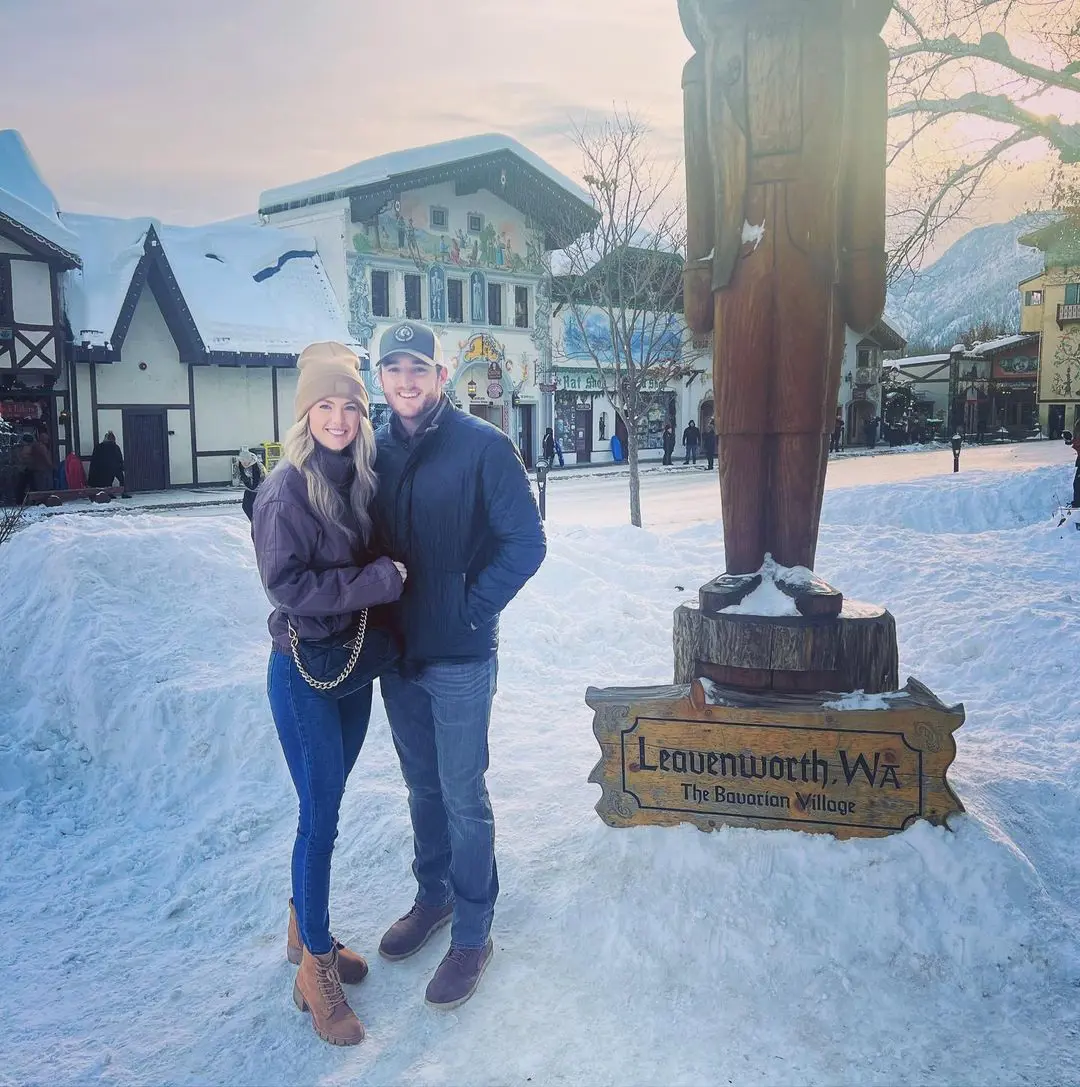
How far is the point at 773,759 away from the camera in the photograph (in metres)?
3.30

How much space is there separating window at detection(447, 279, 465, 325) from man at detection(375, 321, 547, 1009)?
→ 2543cm

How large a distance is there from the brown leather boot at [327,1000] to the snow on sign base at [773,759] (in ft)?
3.57

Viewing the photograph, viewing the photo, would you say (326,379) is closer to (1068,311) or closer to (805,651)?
(805,651)

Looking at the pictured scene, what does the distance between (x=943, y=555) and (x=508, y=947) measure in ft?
22.9

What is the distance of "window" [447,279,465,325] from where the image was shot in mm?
27625

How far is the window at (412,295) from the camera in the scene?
2652 cm

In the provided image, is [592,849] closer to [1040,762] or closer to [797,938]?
[797,938]

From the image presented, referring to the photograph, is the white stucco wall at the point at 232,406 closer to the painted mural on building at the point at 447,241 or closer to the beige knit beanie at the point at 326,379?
the painted mural on building at the point at 447,241

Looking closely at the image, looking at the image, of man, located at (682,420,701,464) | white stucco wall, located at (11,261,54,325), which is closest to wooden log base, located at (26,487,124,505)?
white stucco wall, located at (11,261,54,325)

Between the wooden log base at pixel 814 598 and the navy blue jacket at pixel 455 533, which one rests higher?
the navy blue jacket at pixel 455 533

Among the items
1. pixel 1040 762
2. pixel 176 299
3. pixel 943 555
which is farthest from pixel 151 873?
pixel 176 299

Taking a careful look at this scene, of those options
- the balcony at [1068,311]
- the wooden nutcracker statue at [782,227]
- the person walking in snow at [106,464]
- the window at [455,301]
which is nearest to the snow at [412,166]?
the window at [455,301]

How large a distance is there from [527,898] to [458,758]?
0.77 meters

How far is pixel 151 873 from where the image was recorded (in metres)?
4.00
